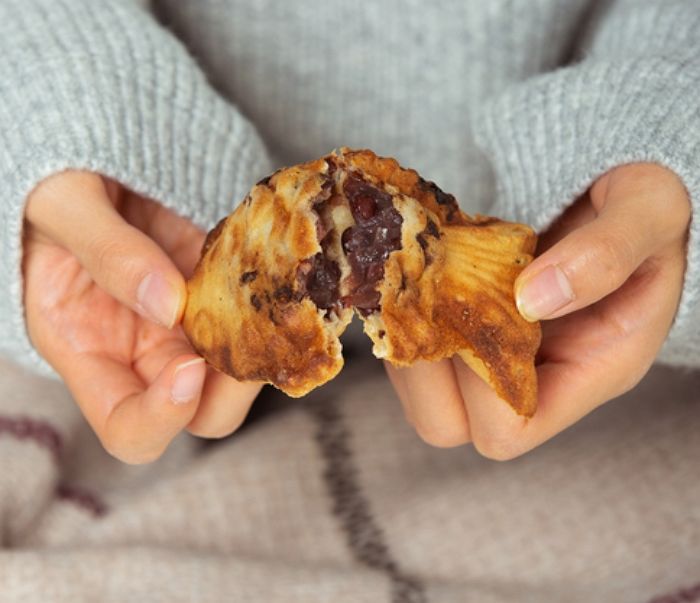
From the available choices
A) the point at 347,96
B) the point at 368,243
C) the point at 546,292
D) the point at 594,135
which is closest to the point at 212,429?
the point at 368,243

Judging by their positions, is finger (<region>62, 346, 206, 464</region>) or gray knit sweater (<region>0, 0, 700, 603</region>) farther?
gray knit sweater (<region>0, 0, 700, 603</region>)

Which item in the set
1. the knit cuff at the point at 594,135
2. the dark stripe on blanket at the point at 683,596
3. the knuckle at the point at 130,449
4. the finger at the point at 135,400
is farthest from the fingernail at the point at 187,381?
the dark stripe on blanket at the point at 683,596

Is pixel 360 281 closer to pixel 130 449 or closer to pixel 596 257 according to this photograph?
pixel 596 257

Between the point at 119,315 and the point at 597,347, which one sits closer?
the point at 597,347

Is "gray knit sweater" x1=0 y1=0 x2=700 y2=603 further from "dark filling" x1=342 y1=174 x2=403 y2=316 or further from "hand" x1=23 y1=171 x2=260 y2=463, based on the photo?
"dark filling" x1=342 y1=174 x2=403 y2=316

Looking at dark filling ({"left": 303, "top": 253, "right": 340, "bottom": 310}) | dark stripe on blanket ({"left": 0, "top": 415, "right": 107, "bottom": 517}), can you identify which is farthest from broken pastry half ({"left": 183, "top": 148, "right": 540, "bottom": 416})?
dark stripe on blanket ({"left": 0, "top": 415, "right": 107, "bottom": 517})

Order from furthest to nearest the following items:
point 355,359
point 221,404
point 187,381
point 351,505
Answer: point 355,359 < point 351,505 < point 221,404 < point 187,381

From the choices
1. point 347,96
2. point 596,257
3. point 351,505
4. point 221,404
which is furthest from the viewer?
point 347,96
